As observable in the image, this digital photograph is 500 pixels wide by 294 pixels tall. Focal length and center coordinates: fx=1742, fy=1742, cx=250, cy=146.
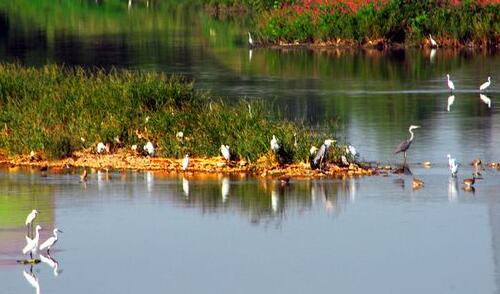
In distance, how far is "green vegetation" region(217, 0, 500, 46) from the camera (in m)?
53.6

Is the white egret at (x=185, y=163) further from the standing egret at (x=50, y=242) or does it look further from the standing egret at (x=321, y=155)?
the standing egret at (x=50, y=242)

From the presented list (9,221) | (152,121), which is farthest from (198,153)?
(9,221)

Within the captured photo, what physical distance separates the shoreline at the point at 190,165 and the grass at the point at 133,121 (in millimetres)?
150

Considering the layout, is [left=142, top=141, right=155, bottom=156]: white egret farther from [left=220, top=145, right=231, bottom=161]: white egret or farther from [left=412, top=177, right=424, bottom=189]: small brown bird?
[left=412, top=177, right=424, bottom=189]: small brown bird

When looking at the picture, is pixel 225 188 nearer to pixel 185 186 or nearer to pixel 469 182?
pixel 185 186

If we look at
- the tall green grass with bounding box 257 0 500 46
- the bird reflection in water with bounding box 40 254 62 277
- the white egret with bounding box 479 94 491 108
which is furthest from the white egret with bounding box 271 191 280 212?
the tall green grass with bounding box 257 0 500 46

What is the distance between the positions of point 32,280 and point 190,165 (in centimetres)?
820

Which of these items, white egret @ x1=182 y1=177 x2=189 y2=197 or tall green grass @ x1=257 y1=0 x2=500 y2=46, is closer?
white egret @ x1=182 y1=177 x2=189 y2=197

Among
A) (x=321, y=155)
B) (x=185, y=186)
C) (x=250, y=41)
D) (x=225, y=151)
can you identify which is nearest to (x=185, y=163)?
(x=225, y=151)

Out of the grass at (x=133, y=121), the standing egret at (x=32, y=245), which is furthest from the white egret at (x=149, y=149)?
the standing egret at (x=32, y=245)

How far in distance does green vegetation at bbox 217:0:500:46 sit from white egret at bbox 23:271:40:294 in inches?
1404

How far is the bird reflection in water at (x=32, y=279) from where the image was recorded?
18.0m

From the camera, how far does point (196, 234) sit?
21281 mm

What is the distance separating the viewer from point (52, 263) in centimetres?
1941
